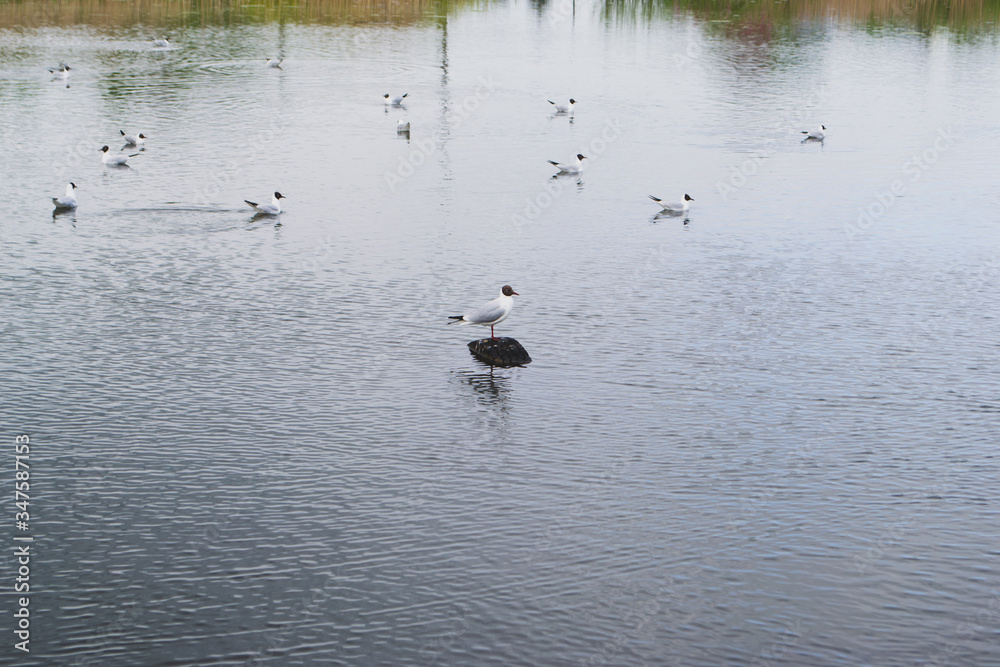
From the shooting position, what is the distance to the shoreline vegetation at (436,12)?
95.4m

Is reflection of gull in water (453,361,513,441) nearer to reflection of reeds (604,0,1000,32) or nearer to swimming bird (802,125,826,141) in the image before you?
swimming bird (802,125,826,141)

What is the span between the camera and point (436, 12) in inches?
4072

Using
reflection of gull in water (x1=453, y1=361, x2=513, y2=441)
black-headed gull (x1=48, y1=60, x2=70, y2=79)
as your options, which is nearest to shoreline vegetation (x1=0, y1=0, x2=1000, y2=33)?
black-headed gull (x1=48, y1=60, x2=70, y2=79)

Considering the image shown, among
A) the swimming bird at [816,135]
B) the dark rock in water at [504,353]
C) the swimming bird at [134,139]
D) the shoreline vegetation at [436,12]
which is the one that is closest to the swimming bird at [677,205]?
Answer: the swimming bird at [816,135]

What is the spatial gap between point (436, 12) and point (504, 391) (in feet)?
274

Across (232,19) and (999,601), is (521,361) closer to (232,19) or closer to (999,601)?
(999,601)

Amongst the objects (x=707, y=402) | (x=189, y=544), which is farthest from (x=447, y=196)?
(x=189, y=544)

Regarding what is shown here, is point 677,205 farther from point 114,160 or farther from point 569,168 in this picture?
point 114,160

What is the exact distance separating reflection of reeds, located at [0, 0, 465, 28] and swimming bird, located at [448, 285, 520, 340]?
73336 mm

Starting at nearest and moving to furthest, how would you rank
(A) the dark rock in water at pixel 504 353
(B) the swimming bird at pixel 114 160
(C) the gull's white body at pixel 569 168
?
(A) the dark rock in water at pixel 504 353
(C) the gull's white body at pixel 569 168
(B) the swimming bird at pixel 114 160

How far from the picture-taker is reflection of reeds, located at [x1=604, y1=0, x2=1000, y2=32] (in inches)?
3821

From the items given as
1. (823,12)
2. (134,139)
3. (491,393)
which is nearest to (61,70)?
(134,139)

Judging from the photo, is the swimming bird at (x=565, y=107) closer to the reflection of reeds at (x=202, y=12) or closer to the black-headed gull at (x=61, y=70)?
the black-headed gull at (x=61, y=70)

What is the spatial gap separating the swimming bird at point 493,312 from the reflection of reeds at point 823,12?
72.3 m
